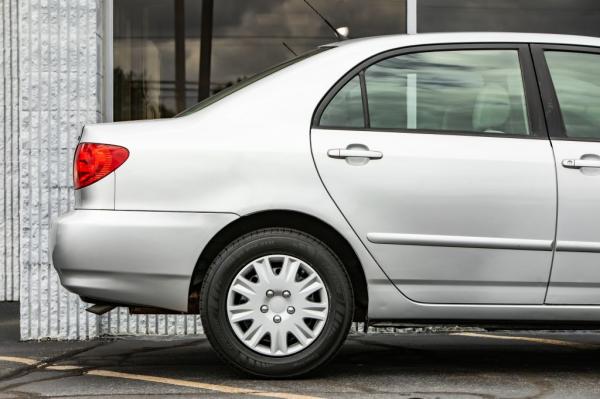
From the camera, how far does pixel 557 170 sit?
5.33m

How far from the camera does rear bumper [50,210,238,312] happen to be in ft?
17.0

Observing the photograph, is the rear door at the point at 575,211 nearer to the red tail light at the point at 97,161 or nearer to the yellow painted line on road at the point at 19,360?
the red tail light at the point at 97,161

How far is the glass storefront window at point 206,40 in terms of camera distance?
8148mm

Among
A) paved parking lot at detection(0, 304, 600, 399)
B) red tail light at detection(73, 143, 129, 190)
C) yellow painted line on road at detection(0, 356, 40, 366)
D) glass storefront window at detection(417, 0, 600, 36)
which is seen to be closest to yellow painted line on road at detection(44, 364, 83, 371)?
paved parking lot at detection(0, 304, 600, 399)

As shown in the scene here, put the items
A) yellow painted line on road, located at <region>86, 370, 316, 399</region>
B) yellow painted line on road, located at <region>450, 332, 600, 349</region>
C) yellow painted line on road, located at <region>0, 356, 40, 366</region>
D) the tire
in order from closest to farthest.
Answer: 1. yellow painted line on road, located at <region>86, 370, 316, 399</region>
2. the tire
3. yellow painted line on road, located at <region>0, 356, 40, 366</region>
4. yellow painted line on road, located at <region>450, 332, 600, 349</region>

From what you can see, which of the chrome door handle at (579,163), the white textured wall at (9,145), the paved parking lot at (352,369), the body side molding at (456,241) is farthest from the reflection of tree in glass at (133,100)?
the chrome door handle at (579,163)

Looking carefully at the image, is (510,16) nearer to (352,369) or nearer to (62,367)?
(352,369)

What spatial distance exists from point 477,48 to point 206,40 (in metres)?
3.02

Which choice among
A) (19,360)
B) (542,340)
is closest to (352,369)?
(19,360)

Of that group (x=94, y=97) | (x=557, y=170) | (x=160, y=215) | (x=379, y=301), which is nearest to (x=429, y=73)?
(x=557, y=170)

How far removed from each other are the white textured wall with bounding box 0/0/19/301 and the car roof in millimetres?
4913

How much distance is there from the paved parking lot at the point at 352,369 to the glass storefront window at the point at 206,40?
1.87 metres

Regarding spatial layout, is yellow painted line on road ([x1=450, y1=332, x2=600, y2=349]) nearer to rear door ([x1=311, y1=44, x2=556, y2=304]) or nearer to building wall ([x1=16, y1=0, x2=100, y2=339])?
rear door ([x1=311, y1=44, x2=556, y2=304])

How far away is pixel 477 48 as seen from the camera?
5625 mm
